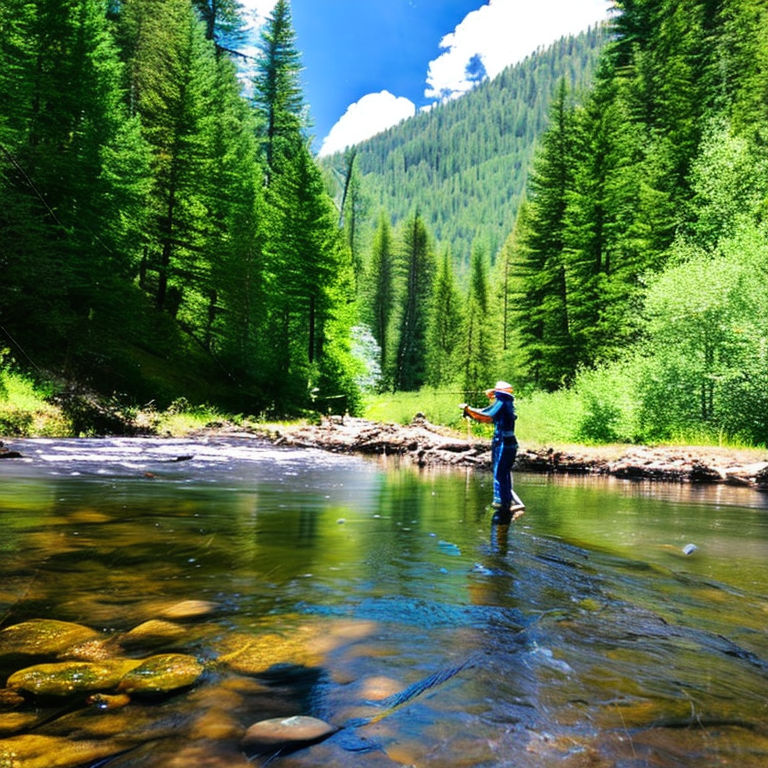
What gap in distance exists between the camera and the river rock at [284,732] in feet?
8.38

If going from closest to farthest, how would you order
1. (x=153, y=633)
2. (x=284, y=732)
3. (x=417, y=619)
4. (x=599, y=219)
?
(x=284, y=732)
(x=153, y=633)
(x=417, y=619)
(x=599, y=219)

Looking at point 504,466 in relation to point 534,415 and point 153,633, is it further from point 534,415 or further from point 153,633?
point 534,415

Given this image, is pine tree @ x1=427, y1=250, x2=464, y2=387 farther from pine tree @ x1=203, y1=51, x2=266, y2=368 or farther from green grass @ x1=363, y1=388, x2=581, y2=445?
pine tree @ x1=203, y1=51, x2=266, y2=368

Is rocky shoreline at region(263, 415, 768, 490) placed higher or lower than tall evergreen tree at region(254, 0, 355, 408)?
lower

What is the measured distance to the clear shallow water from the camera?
2678 mm

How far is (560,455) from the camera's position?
18750mm

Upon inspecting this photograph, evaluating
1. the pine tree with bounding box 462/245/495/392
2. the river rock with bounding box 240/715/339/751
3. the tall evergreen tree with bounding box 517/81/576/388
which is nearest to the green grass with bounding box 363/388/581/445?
the tall evergreen tree with bounding box 517/81/576/388

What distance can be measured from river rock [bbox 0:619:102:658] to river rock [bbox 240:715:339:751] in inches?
61.5

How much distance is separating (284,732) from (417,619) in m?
2.01

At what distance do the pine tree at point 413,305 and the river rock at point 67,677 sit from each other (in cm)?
6108

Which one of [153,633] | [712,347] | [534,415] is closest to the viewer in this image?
[153,633]

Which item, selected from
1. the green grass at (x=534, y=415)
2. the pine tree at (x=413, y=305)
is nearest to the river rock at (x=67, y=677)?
the green grass at (x=534, y=415)

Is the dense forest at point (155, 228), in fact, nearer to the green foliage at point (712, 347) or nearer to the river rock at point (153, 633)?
the river rock at point (153, 633)

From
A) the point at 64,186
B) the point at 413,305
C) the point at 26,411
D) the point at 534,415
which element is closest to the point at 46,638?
the point at 26,411
